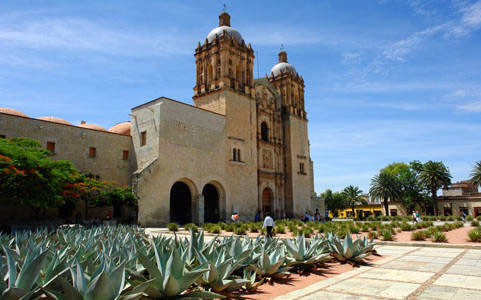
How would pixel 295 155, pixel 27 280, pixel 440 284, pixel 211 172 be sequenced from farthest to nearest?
pixel 295 155, pixel 211 172, pixel 440 284, pixel 27 280

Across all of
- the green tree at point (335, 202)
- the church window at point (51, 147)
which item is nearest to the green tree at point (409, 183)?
the green tree at point (335, 202)

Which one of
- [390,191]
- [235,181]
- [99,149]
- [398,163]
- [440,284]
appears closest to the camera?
[440,284]

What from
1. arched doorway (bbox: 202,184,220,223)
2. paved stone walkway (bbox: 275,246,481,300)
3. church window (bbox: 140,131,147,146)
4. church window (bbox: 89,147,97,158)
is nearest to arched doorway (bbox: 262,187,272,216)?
arched doorway (bbox: 202,184,220,223)

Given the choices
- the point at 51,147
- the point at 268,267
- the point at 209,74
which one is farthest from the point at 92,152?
the point at 268,267

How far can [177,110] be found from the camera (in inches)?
922

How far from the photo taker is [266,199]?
104ft

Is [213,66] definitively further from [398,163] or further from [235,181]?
[398,163]

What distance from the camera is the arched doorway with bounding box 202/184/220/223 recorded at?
86.0 ft

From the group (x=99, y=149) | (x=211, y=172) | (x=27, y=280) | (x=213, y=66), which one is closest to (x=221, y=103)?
(x=213, y=66)

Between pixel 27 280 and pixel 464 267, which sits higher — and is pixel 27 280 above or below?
above

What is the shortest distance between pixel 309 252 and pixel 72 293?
4.66 metres

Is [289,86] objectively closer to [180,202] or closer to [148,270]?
[180,202]

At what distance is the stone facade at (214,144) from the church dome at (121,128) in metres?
0.13

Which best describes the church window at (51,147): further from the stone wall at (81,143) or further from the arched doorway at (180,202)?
the arched doorway at (180,202)
